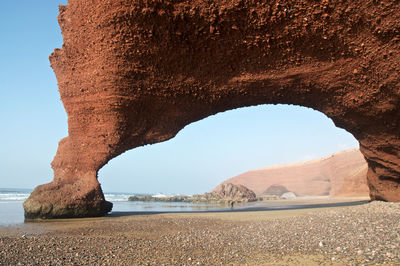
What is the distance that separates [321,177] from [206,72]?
125 feet

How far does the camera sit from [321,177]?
41062 mm

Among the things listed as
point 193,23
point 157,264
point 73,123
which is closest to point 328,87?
point 193,23

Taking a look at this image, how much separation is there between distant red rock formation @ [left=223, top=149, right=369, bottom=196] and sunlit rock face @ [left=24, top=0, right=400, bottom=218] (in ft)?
41.6

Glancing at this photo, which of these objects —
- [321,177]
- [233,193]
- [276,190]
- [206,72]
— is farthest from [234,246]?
[276,190]

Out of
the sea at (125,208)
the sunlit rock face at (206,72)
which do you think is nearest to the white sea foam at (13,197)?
the sea at (125,208)

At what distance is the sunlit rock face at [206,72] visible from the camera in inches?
268

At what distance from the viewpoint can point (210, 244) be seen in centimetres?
473

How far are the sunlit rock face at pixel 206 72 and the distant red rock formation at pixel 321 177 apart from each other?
12.7 metres

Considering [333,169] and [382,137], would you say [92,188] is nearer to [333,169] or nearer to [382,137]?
[382,137]

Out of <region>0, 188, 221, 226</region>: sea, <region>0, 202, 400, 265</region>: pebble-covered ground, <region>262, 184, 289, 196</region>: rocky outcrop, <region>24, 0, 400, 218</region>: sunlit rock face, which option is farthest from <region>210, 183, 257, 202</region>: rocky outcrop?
<region>0, 202, 400, 265</region>: pebble-covered ground

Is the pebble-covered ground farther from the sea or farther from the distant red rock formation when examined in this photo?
the distant red rock formation

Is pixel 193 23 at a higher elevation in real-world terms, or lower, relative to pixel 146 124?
higher

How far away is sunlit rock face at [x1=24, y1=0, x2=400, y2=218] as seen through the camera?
6.80 meters

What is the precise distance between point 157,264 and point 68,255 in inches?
53.9
